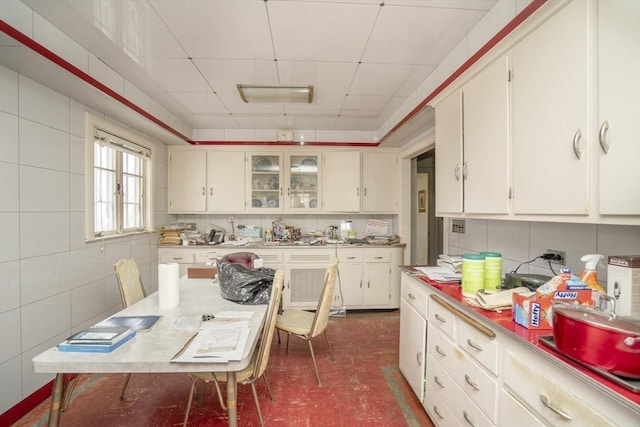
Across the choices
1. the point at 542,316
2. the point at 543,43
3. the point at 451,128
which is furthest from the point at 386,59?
the point at 542,316

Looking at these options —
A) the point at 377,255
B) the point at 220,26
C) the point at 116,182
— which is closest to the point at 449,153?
the point at 220,26

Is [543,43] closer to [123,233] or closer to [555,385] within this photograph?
[555,385]

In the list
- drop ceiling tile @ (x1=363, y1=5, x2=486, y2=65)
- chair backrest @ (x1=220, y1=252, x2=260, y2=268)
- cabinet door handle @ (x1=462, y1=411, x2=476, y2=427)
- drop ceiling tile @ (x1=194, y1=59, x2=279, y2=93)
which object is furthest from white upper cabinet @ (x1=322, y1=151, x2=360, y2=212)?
cabinet door handle @ (x1=462, y1=411, x2=476, y2=427)

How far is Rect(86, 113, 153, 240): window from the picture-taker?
2443 millimetres

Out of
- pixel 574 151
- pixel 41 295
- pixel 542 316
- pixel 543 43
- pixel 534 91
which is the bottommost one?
pixel 41 295

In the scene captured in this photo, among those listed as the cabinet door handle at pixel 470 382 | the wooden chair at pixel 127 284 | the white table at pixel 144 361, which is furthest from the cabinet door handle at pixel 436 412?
the wooden chair at pixel 127 284

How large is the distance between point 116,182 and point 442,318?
3287 millimetres

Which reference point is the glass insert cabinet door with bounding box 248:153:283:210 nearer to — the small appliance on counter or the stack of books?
the stack of books

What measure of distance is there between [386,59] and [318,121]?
1554 millimetres

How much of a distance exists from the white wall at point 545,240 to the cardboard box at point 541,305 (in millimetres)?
395

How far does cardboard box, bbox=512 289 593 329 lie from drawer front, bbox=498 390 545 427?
294 mm

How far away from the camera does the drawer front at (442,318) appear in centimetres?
150

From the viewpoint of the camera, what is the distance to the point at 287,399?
1.98 metres

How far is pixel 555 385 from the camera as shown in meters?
0.90
